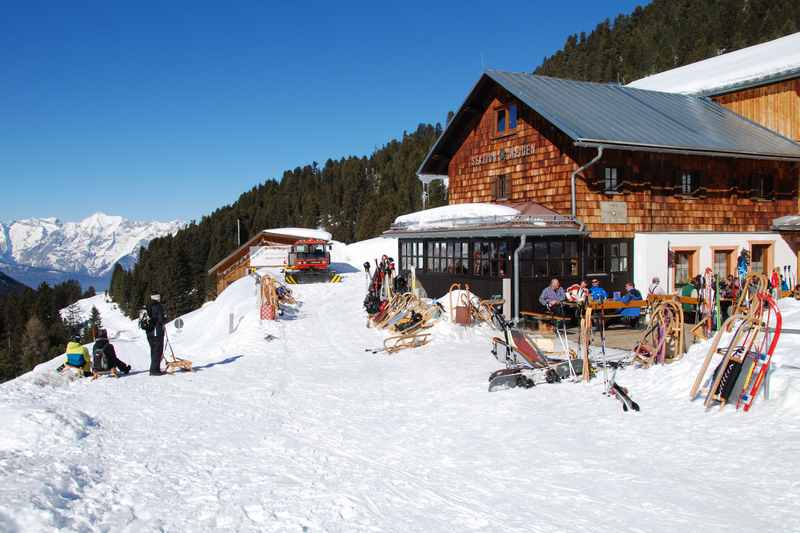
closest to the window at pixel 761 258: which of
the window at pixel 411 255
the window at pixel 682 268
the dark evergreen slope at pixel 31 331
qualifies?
the window at pixel 682 268

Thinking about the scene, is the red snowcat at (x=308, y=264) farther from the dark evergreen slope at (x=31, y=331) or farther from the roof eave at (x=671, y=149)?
the dark evergreen slope at (x=31, y=331)

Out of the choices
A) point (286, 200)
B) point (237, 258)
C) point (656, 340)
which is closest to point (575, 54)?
point (286, 200)

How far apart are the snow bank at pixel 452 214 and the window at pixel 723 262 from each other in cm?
750

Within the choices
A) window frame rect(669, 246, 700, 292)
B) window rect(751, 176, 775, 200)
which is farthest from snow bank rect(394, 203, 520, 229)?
window rect(751, 176, 775, 200)

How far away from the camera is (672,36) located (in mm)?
91438

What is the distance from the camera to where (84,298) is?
146375 millimetres

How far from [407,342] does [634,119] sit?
1066cm

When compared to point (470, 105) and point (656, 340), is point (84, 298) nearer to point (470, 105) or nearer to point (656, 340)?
point (470, 105)

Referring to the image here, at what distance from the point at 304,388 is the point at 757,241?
1743 centimetres

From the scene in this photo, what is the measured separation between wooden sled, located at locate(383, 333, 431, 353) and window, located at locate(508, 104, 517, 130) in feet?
28.2

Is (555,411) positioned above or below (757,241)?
below

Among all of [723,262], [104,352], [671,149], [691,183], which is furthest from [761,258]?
[104,352]

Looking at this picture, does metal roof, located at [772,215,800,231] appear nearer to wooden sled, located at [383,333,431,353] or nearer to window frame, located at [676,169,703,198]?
window frame, located at [676,169,703,198]

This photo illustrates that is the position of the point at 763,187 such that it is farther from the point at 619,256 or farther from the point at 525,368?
the point at 525,368
